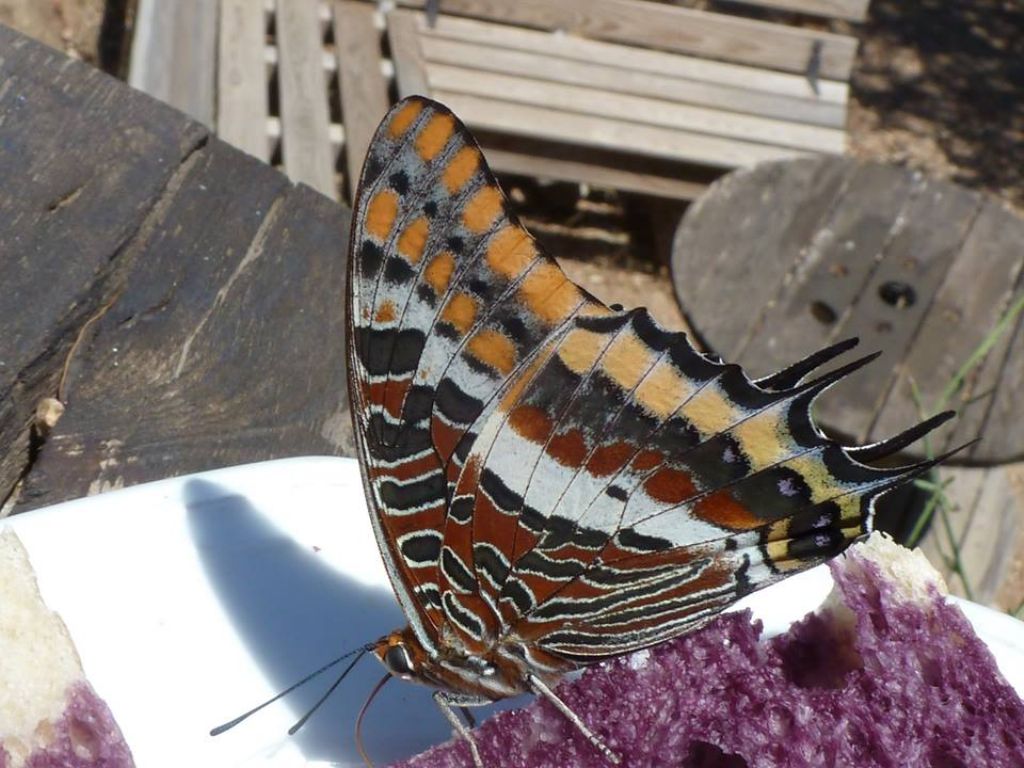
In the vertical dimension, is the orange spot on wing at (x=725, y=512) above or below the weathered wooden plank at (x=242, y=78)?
below

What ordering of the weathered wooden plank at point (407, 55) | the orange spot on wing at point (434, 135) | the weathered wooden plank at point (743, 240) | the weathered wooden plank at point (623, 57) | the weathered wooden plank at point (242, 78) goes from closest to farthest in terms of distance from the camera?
the orange spot on wing at point (434, 135) → the weathered wooden plank at point (743, 240) → the weathered wooden plank at point (242, 78) → the weathered wooden plank at point (407, 55) → the weathered wooden plank at point (623, 57)

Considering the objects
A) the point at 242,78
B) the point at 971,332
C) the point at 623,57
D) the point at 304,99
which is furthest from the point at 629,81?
the point at 971,332

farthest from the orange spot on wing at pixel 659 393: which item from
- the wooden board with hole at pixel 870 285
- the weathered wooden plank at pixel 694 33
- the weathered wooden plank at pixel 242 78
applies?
the weathered wooden plank at pixel 694 33

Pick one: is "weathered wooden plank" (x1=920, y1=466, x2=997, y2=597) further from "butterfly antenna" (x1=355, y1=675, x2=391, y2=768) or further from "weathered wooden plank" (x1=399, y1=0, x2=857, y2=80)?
"butterfly antenna" (x1=355, y1=675, x2=391, y2=768)

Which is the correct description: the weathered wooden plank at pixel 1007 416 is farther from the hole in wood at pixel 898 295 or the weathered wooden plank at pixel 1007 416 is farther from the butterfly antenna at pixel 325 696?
the butterfly antenna at pixel 325 696

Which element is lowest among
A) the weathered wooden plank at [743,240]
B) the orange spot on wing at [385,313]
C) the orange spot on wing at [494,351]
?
the orange spot on wing at [494,351]

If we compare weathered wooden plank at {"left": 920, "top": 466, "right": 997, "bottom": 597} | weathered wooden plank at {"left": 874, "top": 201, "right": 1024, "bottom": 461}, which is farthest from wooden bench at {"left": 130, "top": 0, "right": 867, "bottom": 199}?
weathered wooden plank at {"left": 920, "top": 466, "right": 997, "bottom": 597}
